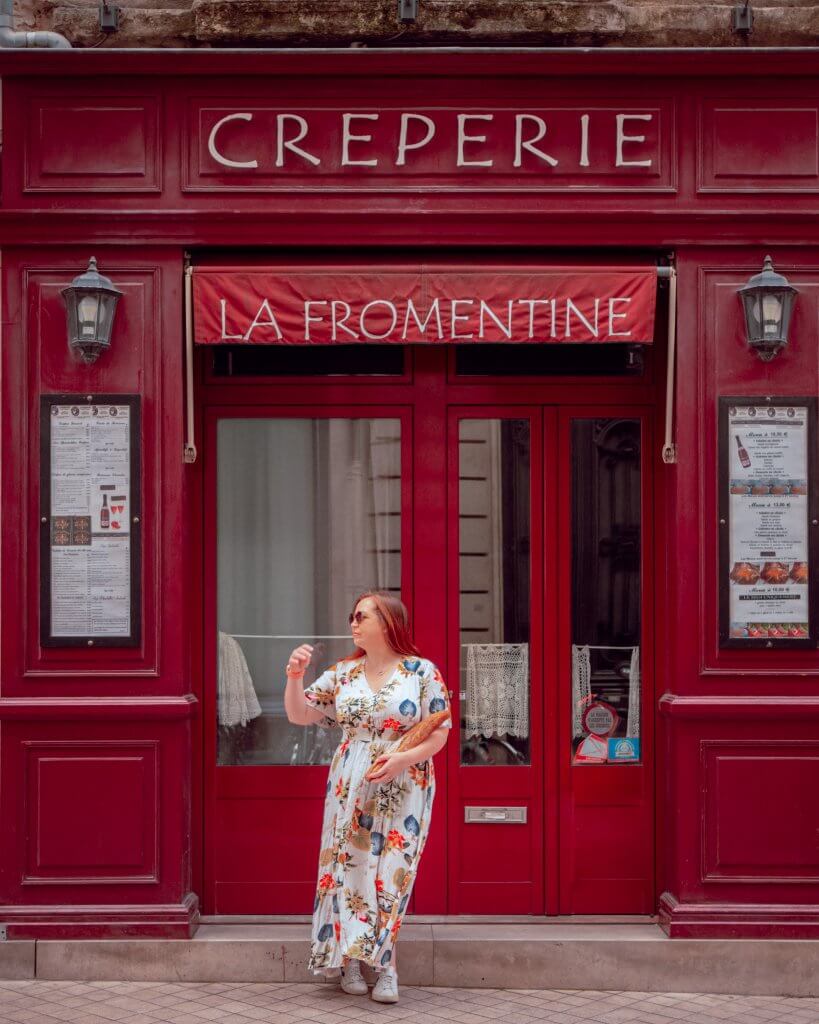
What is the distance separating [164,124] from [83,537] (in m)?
2.15

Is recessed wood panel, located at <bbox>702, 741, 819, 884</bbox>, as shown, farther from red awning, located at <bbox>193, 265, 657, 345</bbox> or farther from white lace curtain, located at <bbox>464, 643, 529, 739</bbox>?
red awning, located at <bbox>193, 265, 657, 345</bbox>

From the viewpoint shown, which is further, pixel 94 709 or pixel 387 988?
pixel 94 709

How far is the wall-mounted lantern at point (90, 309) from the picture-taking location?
6.88 m

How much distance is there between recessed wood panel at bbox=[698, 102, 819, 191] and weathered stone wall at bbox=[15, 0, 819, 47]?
0.49m

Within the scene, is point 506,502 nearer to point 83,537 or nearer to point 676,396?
point 676,396

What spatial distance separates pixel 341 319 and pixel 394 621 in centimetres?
162

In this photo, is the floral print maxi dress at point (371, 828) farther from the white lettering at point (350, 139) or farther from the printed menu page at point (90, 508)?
the white lettering at point (350, 139)

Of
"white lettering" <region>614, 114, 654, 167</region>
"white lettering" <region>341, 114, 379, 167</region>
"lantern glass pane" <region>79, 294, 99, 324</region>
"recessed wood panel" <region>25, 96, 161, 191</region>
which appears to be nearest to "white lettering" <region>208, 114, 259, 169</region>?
"recessed wood panel" <region>25, 96, 161, 191</region>

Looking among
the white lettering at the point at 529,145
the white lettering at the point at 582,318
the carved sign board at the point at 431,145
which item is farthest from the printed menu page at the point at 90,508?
the white lettering at the point at 529,145

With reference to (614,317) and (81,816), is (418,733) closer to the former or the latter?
(81,816)

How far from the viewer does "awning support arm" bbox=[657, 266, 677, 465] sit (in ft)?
23.1

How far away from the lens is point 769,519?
705cm

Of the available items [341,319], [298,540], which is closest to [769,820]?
[298,540]

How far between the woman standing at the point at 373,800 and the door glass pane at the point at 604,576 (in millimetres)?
1255
